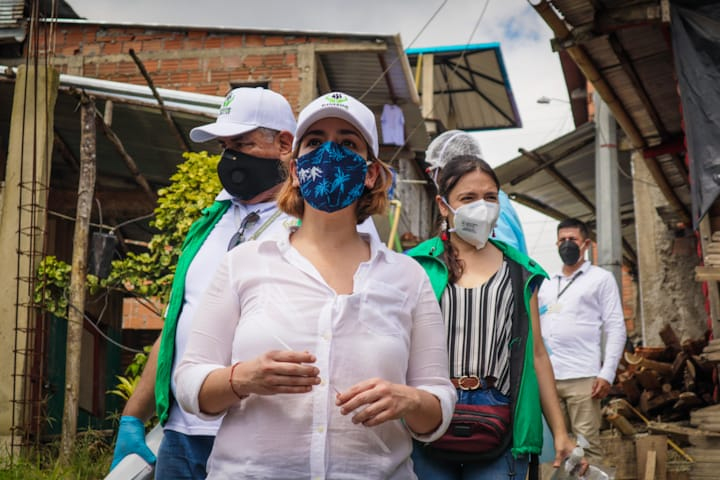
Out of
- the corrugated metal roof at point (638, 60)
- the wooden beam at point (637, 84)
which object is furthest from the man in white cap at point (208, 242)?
the wooden beam at point (637, 84)

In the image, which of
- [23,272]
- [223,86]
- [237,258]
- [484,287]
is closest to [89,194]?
[23,272]

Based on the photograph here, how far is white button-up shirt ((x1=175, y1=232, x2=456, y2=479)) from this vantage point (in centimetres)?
213

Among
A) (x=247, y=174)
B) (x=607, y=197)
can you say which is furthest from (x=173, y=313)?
(x=607, y=197)

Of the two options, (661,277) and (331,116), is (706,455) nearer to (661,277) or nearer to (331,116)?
(331,116)

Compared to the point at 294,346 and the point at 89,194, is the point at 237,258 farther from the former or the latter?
the point at 89,194

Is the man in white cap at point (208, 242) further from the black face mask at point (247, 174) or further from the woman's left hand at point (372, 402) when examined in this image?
the woman's left hand at point (372, 402)

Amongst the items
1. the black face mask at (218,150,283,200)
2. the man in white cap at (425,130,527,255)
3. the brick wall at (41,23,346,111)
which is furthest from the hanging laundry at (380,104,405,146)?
the black face mask at (218,150,283,200)

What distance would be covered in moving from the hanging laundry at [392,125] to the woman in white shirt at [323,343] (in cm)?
1260

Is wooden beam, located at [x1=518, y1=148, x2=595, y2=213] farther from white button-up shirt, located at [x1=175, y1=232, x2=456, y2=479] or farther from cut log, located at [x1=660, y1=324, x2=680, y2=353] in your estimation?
white button-up shirt, located at [x1=175, y1=232, x2=456, y2=479]

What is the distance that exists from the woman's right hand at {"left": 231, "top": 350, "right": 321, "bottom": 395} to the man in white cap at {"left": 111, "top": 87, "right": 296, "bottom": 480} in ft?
3.38

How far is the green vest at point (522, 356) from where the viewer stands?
3252 mm

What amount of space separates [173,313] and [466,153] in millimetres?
2101

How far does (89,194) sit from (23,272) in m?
1.10

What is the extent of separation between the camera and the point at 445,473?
3260mm
